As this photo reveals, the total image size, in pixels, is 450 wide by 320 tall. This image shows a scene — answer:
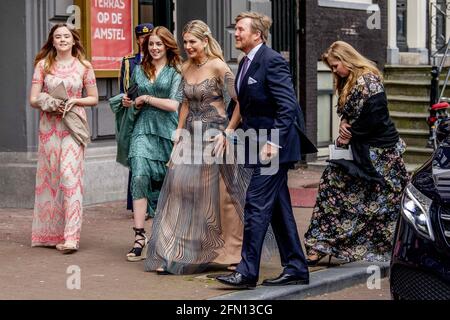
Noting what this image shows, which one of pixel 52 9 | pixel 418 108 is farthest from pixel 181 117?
pixel 418 108

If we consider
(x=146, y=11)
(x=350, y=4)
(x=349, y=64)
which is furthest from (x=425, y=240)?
(x=350, y=4)

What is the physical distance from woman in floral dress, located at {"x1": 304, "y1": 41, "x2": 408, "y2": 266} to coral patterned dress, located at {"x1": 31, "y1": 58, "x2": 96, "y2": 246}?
2.10m

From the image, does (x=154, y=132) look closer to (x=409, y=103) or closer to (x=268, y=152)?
(x=268, y=152)

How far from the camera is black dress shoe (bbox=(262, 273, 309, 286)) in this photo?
320 inches

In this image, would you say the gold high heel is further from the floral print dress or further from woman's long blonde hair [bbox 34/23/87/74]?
the floral print dress

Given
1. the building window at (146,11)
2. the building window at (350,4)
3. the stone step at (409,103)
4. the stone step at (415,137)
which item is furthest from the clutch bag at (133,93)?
the stone step at (409,103)

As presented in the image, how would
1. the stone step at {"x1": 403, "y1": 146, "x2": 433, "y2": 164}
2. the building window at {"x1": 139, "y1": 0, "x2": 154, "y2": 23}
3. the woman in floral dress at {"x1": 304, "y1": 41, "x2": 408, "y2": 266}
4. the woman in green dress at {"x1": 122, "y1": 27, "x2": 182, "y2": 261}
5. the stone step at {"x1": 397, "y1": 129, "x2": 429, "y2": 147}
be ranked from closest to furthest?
1. the woman in floral dress at {"x1": 304, "y1": 41, "x2": 408, "y2": 266}
2. the woman in green dress at {"x1": 122, "y1": 27, "x2": 182, "y2": 261}
3. the building window at {"x1": 139, "y1": 0, "x2": 154, "y2": 23}
4. the stone step at {"x1": 403, "y1": 146, "x2": 433, "y2": 164}
5. the stone step at {"x1": 397, "y1": 129, "x2": 429, "y2": 147}

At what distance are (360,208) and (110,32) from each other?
205 inches

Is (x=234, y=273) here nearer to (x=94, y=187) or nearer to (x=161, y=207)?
(x=161, y=207)

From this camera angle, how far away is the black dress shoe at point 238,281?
7930mm

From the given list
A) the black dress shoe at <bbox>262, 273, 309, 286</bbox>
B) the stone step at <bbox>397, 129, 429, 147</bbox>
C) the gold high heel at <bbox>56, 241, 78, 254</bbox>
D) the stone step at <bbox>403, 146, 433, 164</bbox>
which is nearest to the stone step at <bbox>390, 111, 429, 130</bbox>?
the stone step at <bbox>397, 129, 429, 147</bbox>

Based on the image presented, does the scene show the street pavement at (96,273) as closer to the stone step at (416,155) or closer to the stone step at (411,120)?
the stone step at (416,155)

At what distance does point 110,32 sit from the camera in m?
13.3
